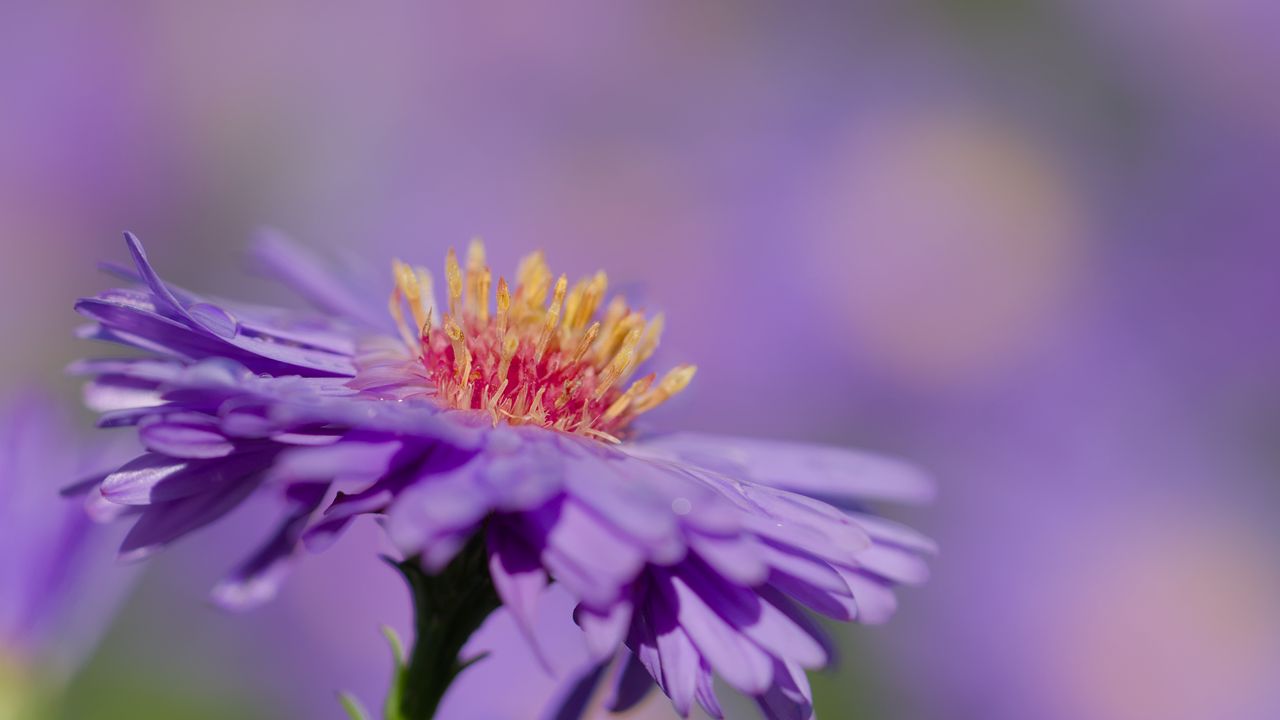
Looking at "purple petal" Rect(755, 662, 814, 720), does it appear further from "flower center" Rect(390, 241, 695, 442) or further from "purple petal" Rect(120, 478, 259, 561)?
"purple petal" Rect(120, 478, 259, 561)

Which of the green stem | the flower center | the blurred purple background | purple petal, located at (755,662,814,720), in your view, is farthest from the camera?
the blurred purple background

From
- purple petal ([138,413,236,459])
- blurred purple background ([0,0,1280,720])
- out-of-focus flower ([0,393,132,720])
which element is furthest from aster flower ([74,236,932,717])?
blurred purple background ([0,0,1280,720])

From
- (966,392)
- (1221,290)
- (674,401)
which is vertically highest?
(1221,290)

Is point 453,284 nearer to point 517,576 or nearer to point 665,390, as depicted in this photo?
point 665,390

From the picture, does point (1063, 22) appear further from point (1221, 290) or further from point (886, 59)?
point (1221, 290)

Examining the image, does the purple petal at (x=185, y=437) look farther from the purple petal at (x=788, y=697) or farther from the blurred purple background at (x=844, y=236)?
the blurred purple background at (x=844, y=236)

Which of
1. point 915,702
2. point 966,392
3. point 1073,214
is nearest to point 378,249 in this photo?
point 966,392

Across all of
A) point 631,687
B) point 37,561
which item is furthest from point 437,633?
point 37,561
